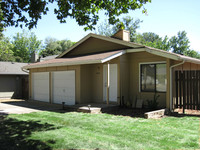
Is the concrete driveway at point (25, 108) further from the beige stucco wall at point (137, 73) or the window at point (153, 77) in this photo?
the window at point (153, 77)

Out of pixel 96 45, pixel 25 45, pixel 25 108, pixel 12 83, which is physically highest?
pixel 25 45

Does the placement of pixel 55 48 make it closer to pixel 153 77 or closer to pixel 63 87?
pixel 63 87

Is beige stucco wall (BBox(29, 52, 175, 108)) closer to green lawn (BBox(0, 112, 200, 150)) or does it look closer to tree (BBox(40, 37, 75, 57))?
green lawn (BBox(0, 112, 200, 150))

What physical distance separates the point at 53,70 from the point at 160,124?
8756 millimetres

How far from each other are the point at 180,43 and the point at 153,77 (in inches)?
2007

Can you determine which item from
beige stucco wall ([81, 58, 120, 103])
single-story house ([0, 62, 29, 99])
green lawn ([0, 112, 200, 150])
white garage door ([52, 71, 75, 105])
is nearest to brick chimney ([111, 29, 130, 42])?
beige stucco wall ([81, 58, 120, 103])

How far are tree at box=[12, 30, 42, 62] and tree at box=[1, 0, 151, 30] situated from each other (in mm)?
46373

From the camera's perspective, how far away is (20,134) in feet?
19.0

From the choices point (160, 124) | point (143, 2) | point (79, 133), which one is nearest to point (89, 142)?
point (79, 133)

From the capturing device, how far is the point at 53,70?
13.6 metres

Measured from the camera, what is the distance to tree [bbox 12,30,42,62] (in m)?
52.0

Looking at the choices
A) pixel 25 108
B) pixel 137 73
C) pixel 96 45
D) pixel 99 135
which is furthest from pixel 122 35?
pixel 99 135

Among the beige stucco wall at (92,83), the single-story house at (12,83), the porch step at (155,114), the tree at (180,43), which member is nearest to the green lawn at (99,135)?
the porch step at (155,114)

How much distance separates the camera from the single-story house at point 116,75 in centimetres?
1024
